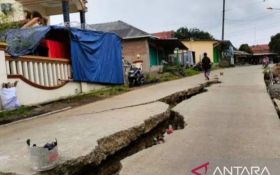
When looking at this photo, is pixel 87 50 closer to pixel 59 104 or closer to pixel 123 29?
pixel 59 104

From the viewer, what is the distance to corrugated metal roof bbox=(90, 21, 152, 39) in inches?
1171

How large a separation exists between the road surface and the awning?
1251cm

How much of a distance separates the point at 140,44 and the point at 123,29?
2446 millimetres

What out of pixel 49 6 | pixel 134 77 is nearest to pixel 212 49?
pixel 49 6

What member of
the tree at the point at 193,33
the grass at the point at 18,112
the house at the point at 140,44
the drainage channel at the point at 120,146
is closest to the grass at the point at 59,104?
the grass at the point at 18,112

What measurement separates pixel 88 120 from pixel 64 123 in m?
0.55

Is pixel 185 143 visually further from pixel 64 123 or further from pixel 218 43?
pixel 218 43

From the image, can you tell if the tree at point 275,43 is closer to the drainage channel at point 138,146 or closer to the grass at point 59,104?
the grass at point 59,104

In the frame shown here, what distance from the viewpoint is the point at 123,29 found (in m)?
31.4

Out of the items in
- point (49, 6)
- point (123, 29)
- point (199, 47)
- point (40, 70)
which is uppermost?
point (49, 6)

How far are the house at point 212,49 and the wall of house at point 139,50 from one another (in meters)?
17.8

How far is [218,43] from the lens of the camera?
5428 centimetres

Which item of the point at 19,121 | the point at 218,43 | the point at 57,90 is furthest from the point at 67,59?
the point at 218,43

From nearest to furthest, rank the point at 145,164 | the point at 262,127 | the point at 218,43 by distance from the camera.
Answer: the point at 145,164, the point at 262,127, the point at 218,43
